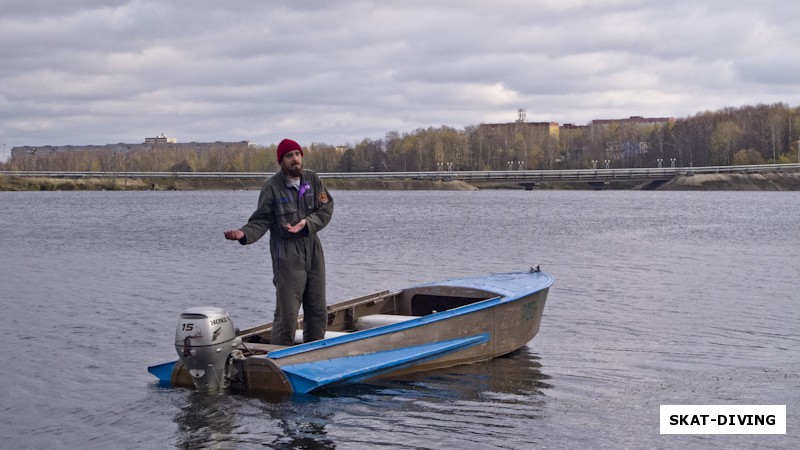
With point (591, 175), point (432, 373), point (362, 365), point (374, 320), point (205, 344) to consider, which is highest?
point (205, 344)

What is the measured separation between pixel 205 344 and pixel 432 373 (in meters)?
3.57

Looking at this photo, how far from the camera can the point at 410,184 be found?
170 metres

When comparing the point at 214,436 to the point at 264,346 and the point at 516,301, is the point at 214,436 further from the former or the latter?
the point at 516,301

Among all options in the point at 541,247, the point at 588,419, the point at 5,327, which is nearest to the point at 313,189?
the point at 588,419

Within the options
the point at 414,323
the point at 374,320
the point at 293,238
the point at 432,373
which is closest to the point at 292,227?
the point at 293,238

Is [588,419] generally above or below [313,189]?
below

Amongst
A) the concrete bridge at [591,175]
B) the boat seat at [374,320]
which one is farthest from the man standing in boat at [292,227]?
the concrete bridge at [591,175]

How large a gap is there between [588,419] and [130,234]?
38.7 meters

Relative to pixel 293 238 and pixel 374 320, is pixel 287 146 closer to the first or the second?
pixel 293 238

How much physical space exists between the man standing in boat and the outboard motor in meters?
0.86

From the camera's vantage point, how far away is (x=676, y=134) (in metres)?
177

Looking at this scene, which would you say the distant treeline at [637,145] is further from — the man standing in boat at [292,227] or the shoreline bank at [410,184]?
the man standing in boat at [292,227]

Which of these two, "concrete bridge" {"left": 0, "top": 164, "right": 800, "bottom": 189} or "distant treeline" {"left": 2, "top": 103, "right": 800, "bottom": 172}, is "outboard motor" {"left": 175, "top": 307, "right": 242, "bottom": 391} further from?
"distant treeline" {"left": 2, "top": 103, "right": 800, "bottom": 172}

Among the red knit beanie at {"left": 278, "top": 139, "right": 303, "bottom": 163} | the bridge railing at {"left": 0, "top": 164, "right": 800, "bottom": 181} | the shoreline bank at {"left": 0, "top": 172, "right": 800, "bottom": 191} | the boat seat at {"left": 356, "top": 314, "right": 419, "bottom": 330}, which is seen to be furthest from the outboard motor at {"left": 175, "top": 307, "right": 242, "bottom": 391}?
the bridge railing at {"left": 0, "top": 164, "right": 800, "bottom": 181}
